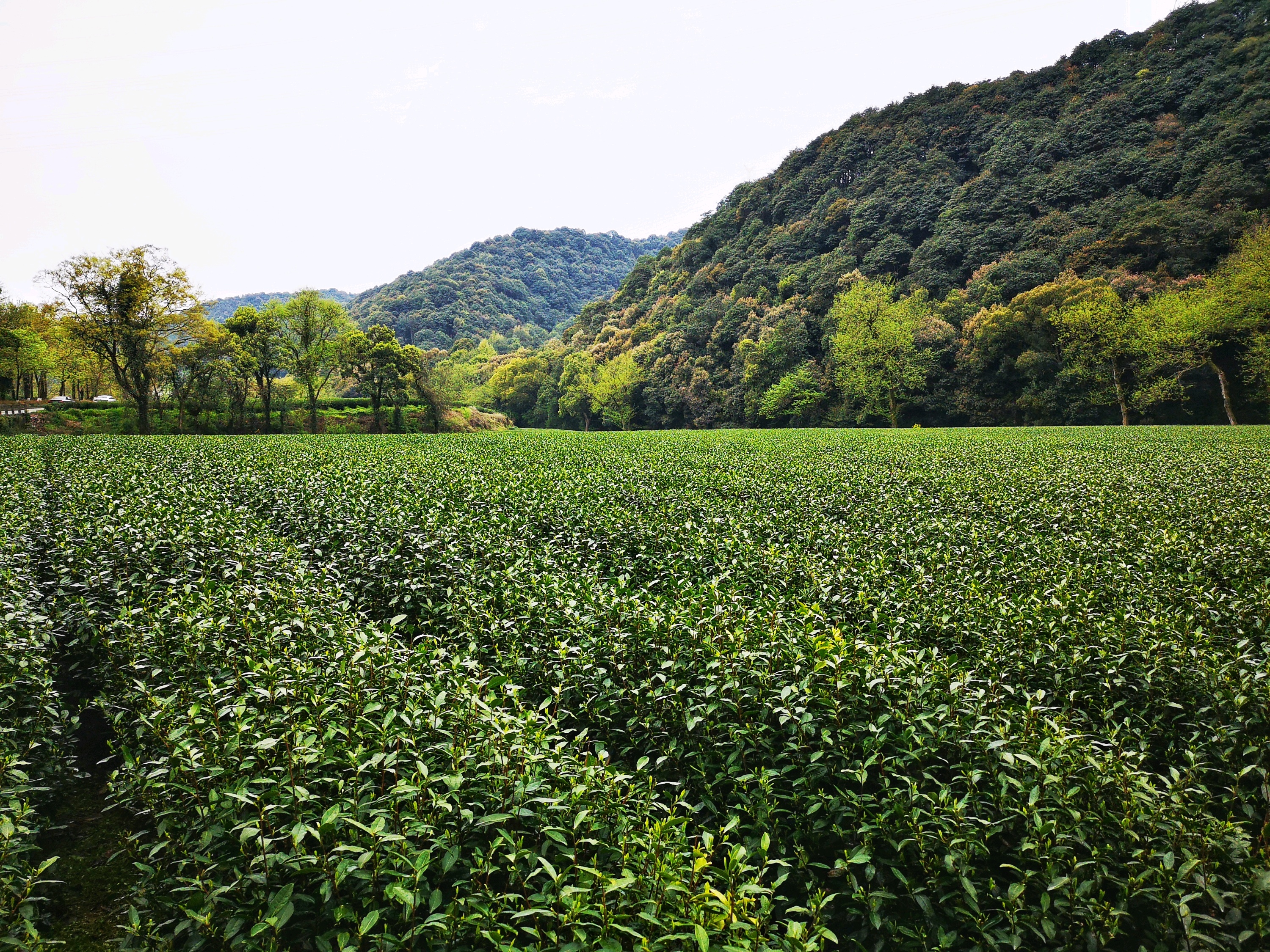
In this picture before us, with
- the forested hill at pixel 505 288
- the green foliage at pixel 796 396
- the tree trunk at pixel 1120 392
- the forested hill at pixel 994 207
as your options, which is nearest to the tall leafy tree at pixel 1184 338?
the tree trunk at pixel 1120 392

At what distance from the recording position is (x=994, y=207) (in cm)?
5628

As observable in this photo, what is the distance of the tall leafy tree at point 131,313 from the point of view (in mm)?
35562

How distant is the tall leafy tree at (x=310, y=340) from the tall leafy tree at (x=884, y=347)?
44.8 metres

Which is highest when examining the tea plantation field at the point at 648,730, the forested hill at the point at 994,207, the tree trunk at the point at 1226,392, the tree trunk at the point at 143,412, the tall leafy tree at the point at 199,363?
the forested hill at the point at 994,207

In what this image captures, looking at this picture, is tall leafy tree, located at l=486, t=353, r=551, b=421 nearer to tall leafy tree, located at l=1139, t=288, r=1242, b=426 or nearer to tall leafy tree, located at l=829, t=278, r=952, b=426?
tall leafy tree, located at l=829, t=278, r=952, b=426

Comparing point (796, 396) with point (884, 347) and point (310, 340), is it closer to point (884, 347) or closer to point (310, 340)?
point (884, 347)

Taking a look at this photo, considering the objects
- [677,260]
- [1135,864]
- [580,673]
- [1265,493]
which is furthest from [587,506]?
[677,260]

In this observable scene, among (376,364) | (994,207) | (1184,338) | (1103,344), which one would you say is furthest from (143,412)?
(994,207)

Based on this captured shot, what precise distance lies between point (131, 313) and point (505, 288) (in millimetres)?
108340

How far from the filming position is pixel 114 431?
127ft

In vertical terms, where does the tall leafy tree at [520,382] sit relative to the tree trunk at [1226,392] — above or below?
above

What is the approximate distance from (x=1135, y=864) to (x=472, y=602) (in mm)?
4760

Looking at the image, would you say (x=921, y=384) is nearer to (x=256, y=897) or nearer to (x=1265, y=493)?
(x=1265, y=493)

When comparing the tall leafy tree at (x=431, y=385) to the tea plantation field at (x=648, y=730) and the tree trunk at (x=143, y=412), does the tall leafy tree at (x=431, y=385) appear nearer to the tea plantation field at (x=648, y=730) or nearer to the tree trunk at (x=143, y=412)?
the tree trunk at (x=143, y=412)
